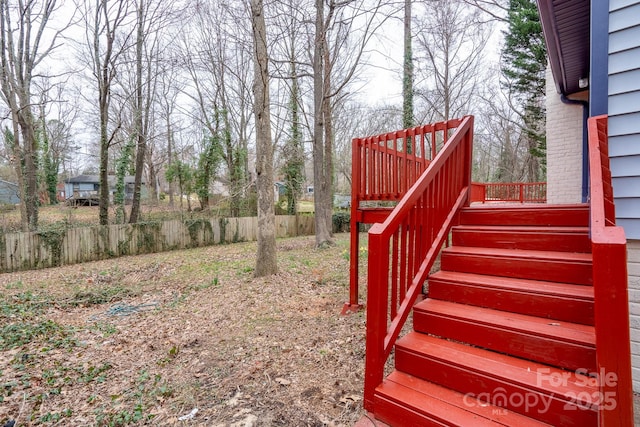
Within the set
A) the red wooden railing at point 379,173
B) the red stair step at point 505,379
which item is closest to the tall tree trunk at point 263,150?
the red wooden railing at point 379,173

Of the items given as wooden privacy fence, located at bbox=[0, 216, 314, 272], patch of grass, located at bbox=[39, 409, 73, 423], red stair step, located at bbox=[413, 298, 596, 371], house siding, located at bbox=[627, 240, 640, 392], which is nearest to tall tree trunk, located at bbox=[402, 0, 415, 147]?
wooden privacy fence, located at bbox=[0, 216, 314, 272]

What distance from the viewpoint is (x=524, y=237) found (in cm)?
265

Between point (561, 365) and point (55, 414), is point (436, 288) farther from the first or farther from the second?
point (55, 414)

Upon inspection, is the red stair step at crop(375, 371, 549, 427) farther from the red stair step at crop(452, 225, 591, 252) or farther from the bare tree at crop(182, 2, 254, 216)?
the bare tree at crop(182, 2, 254, 216)

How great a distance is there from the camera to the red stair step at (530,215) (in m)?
2.63

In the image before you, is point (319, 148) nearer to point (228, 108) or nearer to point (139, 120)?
point (139, 120)

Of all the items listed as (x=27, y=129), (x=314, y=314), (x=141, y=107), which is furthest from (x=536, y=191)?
(x=27, y=129)

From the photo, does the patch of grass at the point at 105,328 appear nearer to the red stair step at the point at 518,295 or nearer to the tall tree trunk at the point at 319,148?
the red stair step at the point at 518,295

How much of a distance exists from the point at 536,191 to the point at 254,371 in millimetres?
12522

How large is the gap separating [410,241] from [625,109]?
178 centimetres

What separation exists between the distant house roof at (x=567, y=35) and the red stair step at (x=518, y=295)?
106 inches

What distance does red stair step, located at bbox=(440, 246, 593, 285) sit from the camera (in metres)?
2.20

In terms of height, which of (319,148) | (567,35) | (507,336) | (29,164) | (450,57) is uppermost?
(450,57)

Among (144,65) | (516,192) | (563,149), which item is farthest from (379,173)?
(144,65)
